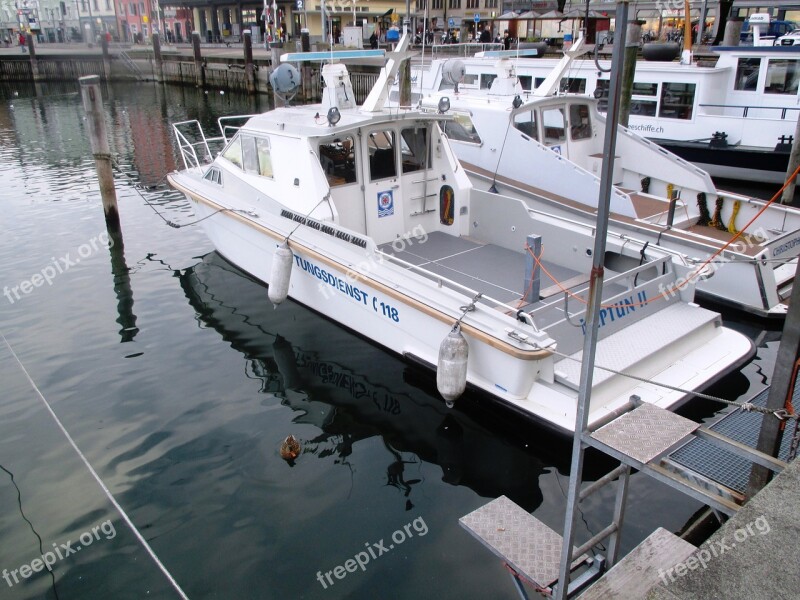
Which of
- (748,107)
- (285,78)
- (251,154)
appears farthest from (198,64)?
(251,154)

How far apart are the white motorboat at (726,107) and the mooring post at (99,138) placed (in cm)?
755

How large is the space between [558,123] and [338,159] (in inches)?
217

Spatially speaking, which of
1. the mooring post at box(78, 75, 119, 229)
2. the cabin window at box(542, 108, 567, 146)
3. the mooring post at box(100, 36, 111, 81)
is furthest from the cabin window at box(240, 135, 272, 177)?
the mooring post at box(100, 36, 111, 81)

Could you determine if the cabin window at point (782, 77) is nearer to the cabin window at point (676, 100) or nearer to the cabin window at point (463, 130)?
the cabin window at point (676, 100)

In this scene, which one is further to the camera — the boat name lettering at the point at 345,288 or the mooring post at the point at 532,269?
the boat name lettering at the point at 345,288

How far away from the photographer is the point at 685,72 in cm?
1522

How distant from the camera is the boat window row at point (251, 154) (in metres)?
9.04

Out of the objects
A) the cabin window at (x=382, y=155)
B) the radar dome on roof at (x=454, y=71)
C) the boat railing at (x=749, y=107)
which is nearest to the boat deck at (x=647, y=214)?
the radar dome on roof at (x=454, y=71)

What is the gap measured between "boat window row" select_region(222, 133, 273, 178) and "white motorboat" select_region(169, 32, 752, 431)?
3 centimetres

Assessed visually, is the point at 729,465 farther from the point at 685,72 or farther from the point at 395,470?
the point at 685,72

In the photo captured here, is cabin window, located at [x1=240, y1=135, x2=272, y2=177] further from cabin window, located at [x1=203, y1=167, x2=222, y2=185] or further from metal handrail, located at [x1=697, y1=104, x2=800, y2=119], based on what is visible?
metal handrail, located at [x1=697, y1=104, x2=800, y2=119]

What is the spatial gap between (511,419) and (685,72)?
12.4 m

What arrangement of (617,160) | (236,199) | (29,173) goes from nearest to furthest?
(236,199)
(617,160)
(29,173)

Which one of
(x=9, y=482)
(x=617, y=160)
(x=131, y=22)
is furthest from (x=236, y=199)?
(x=131, y=22)
